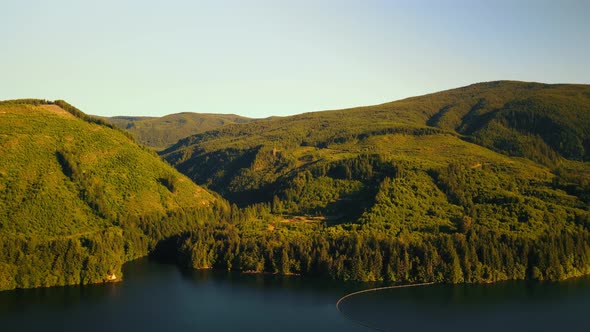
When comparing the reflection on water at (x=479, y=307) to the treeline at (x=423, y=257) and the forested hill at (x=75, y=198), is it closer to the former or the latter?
the treeline at (x=423, y=257)

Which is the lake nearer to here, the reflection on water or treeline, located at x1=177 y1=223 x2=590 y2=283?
the reflection on water

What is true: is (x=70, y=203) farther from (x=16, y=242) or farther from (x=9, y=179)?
(x=16, y=242)

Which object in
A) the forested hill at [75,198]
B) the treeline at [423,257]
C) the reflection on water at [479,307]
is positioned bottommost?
the reflection on water at [479,307]

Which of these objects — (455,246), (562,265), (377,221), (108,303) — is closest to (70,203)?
(108,303)

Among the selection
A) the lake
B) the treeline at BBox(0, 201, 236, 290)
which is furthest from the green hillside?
the treeline at BBox(0, 201, 236, 290)

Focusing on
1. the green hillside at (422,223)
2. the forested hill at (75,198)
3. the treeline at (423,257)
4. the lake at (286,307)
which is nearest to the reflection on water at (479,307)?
the lake at (286,307)

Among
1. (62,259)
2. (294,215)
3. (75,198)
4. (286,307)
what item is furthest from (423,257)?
(75,198)
